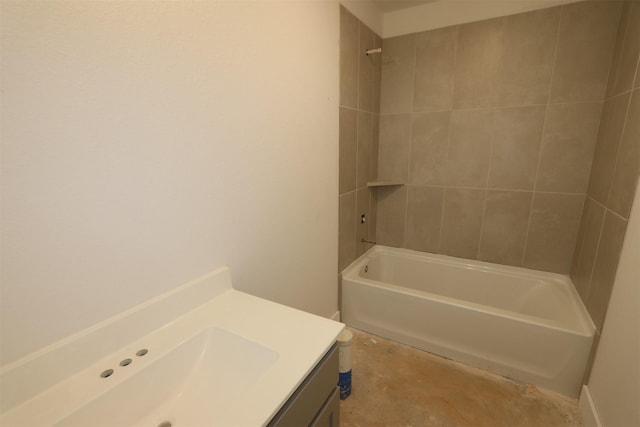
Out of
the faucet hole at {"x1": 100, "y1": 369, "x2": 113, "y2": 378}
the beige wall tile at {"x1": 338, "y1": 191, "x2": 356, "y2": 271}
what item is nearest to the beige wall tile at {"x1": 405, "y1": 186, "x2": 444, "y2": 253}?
the beige wall tile at {"x1": 338, "y1": 191, "x2": 356, "y2": 271}

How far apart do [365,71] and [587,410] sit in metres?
2.25

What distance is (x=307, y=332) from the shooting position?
2.86 ft

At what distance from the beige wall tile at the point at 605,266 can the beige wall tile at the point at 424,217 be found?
3.24 ft

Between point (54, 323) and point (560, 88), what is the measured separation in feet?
8.61

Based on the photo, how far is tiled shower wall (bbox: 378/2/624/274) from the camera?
1.77 metres

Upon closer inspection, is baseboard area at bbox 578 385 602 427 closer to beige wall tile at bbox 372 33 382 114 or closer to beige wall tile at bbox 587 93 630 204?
beige wall tile at bbox 587 93 630 204

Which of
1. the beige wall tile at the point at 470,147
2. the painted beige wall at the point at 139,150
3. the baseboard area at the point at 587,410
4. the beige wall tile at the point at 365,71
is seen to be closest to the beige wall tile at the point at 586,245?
the baseboard area at the point at 587,410

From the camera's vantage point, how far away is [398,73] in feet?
7.43

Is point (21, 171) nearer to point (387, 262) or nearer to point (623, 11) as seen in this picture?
point (387, 262)

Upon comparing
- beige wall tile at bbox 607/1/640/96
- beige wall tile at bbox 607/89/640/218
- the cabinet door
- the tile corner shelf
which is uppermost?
beige wall tile at bbox 607/1/640/96

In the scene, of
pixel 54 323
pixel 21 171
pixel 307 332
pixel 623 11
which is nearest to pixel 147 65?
pixel 21 171

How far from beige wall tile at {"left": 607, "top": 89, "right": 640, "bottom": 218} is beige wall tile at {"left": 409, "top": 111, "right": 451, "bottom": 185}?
0.98 m

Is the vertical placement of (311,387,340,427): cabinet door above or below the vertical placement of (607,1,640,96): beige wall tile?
below

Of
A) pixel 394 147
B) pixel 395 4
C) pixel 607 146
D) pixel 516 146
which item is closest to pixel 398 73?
pixel 395 4
